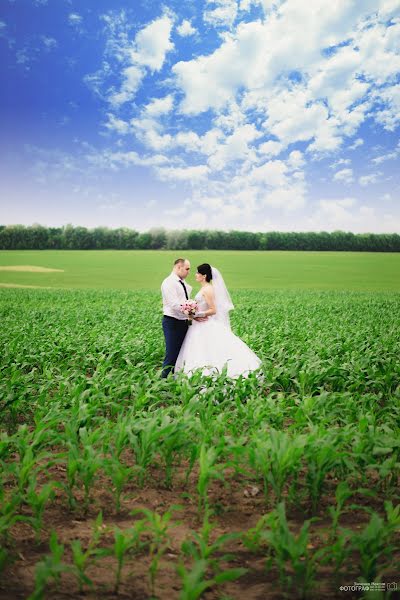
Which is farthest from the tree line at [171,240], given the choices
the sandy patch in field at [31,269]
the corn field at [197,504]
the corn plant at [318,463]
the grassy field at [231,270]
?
the corn plant at [318,463]

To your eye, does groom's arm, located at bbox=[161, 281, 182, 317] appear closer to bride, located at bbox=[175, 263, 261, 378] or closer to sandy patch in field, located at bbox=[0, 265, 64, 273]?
bride, located at bbox=[175, 263, 261, 378]

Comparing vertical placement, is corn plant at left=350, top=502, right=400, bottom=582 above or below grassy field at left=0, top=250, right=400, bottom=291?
below

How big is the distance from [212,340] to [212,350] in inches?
7.6

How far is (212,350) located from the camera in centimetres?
855

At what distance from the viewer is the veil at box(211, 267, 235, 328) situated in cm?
873

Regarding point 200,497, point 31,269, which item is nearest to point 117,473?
point 200,497

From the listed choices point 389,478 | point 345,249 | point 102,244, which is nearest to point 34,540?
point 389,478

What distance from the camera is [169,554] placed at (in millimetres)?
3715

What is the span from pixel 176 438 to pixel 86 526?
1153 millimetres

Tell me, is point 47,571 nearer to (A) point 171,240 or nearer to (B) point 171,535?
(B) point 171,535

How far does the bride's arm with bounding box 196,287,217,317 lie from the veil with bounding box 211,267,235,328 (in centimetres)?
14

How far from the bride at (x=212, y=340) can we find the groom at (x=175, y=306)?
19cm

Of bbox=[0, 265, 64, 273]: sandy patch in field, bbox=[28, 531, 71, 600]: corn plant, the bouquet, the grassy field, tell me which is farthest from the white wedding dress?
bbox=[0, 265, 64, 273]: sandy patch in field

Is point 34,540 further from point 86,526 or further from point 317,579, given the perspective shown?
point 317,579
